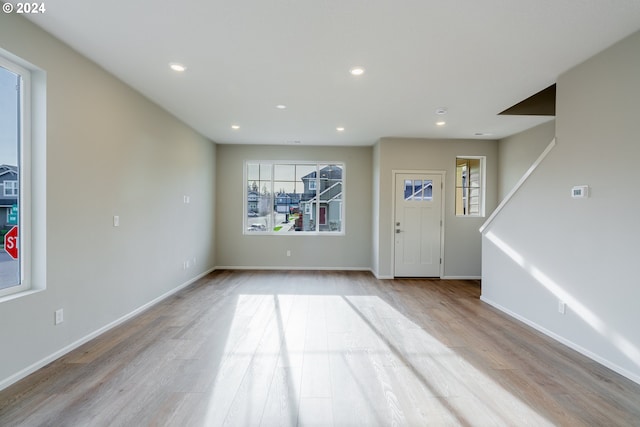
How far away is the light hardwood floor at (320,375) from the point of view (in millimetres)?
1890

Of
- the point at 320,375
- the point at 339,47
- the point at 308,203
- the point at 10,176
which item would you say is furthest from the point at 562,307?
the point at 10,176

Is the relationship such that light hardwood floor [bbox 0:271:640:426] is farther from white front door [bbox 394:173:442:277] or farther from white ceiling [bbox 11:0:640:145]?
white ceiling [bbox 11:0:640:145]

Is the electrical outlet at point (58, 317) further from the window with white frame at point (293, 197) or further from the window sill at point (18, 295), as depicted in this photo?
the window with white frame at point (293, 197)

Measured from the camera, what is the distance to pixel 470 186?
5.98m

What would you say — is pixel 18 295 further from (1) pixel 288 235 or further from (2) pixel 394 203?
(2) pixel 394 203

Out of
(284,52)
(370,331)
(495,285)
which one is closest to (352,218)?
(495,285)

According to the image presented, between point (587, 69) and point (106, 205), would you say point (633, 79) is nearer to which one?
point (587, 69)

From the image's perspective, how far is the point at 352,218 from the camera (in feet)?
21.0

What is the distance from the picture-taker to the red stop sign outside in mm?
2264

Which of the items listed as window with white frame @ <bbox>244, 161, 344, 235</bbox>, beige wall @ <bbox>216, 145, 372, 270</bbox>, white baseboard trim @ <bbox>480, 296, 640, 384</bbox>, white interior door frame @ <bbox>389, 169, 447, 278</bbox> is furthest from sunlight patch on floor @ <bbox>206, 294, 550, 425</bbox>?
window with white frame @ <bbox>244, 161, 344, 235</bbox>

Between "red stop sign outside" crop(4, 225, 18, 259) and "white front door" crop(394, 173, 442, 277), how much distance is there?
5053 mm

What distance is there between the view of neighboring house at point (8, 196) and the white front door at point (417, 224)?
16.6 feet

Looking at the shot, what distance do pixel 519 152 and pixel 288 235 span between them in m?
4.59

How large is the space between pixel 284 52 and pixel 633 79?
2815 mm
